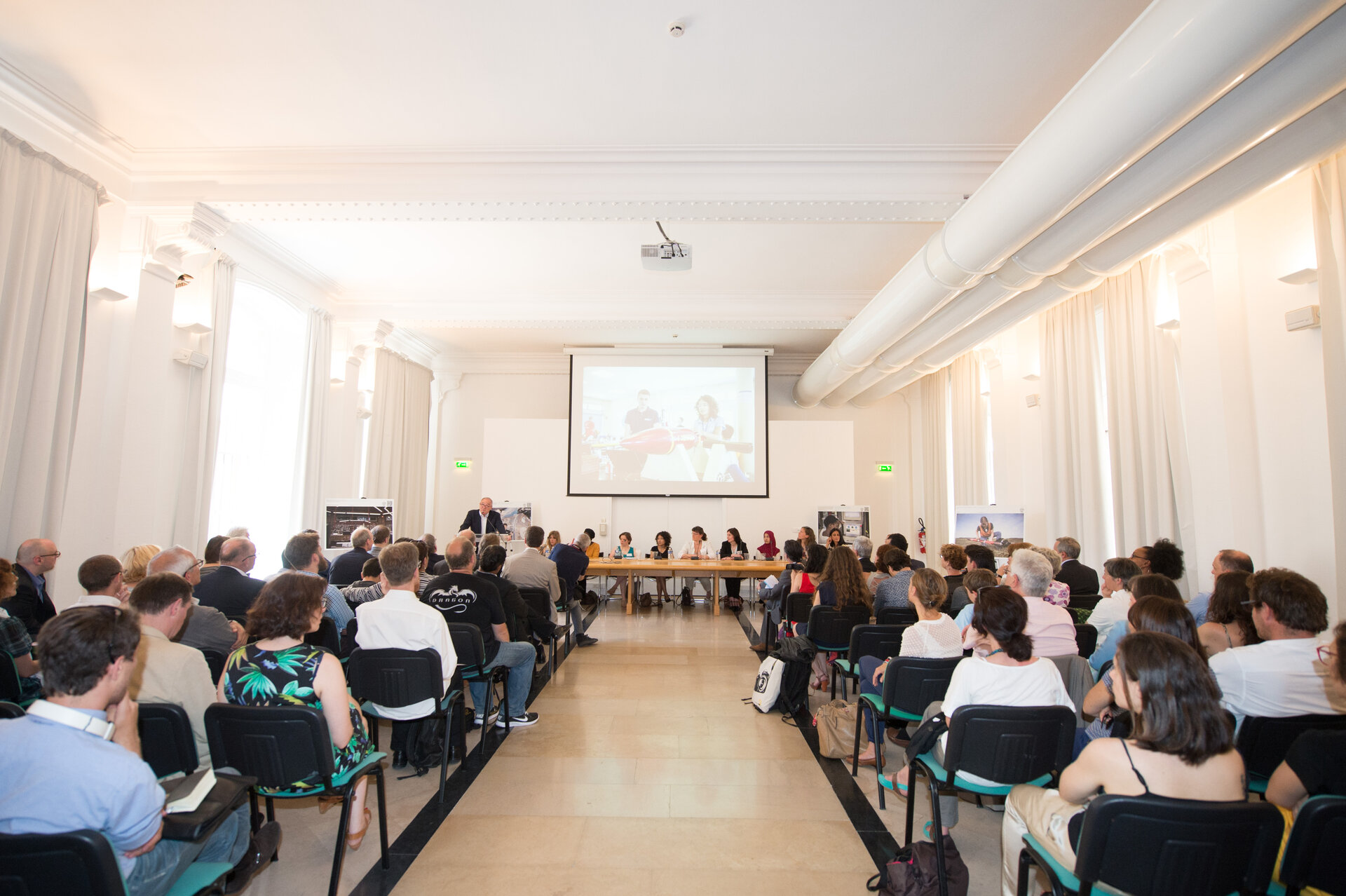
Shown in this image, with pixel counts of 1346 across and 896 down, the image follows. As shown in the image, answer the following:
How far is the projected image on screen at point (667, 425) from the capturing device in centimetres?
998

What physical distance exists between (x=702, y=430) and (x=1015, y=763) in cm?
790

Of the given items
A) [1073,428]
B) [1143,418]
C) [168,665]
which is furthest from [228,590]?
[1073,428]

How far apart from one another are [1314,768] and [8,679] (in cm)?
451

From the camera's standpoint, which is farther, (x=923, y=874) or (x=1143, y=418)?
(x=1143, y=418)

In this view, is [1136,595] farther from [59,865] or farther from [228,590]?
[228,590]

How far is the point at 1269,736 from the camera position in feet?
7.22

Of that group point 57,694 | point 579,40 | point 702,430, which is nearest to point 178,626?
point 57,694

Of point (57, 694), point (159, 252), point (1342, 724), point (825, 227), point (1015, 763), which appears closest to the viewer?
point (57, 694)

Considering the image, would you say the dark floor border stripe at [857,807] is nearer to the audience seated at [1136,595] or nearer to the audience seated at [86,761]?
the audience seated at [1136,595]

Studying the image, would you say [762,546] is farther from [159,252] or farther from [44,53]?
[44,53]

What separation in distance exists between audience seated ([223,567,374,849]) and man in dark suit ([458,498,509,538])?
7403mm

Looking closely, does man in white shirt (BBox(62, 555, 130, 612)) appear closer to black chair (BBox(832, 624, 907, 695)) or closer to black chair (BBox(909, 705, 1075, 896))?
black chair (BBox(909, 705, 1075, 896))

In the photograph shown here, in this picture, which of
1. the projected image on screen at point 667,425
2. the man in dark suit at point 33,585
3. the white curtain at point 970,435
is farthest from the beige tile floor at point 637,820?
the white curtain at point 970,435

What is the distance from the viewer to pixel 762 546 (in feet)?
33.2
